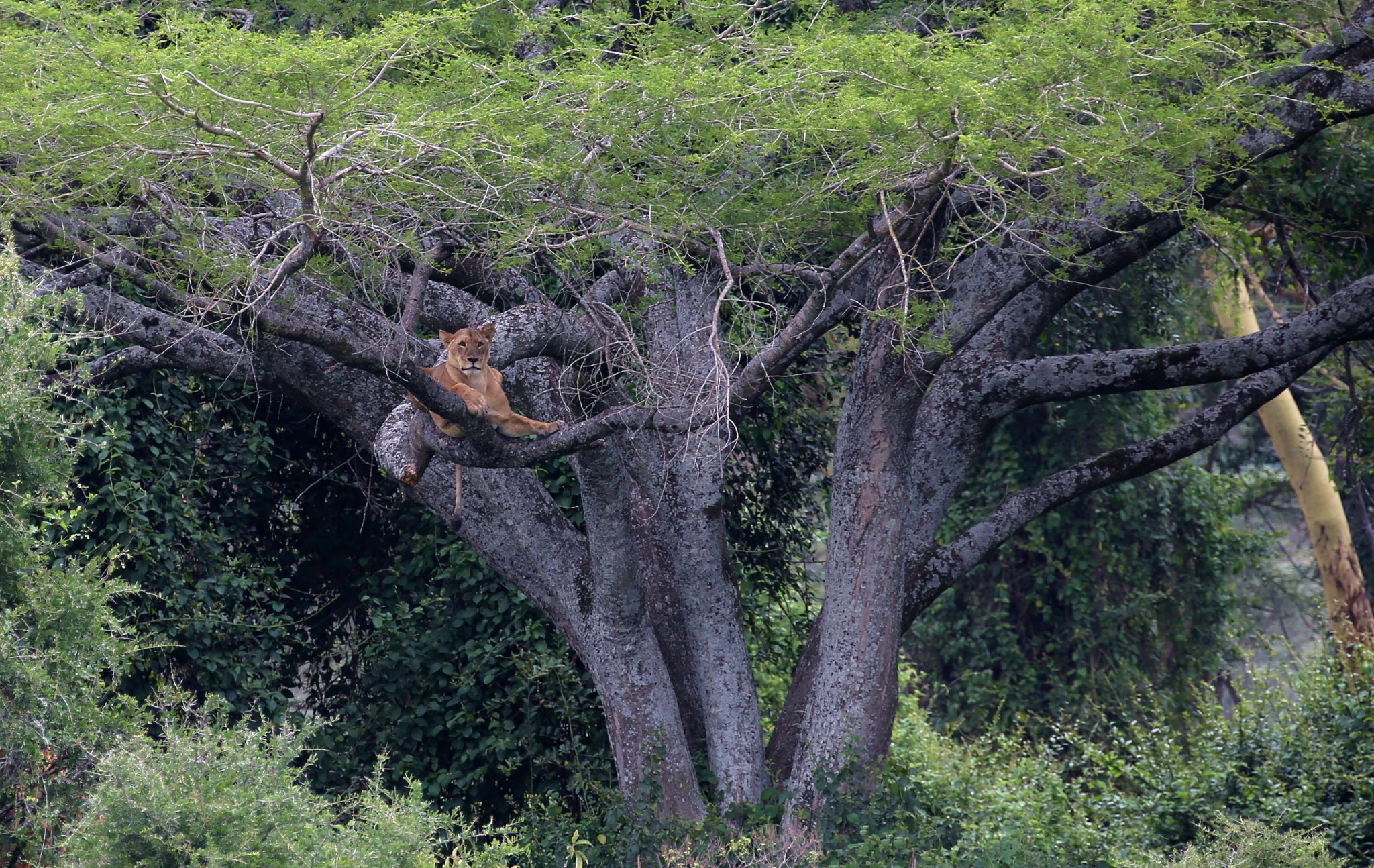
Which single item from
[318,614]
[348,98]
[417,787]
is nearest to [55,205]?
[348,98]

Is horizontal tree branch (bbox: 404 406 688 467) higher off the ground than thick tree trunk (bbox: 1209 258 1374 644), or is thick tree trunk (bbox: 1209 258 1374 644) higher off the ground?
thick tree trunk (bbox: 1209 258 1374 644)

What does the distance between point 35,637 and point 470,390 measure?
2.24 m

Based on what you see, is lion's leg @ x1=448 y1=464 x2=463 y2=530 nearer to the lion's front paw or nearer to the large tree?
the large tree

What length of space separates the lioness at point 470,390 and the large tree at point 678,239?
13 cm

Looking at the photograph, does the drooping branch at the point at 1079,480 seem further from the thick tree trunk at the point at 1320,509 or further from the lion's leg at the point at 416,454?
the thick tree trunk at the point at 1320,509

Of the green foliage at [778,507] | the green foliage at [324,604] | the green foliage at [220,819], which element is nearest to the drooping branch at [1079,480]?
the green foliage at [778,507]

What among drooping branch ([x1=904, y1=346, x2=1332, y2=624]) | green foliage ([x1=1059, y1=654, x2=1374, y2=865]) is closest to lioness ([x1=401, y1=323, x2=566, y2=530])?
drooping branch ([x1=904, y1=346, x2=1332, y2=624])

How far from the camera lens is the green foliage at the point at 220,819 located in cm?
440

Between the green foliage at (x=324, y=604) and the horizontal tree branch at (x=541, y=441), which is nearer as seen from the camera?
the horizontal tree branch at (x=541, y=441)

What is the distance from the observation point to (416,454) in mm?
6023

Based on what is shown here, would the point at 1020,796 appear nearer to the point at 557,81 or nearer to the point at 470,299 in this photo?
the point at 470,299

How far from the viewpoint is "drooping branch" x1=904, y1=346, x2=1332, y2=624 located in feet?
23.3

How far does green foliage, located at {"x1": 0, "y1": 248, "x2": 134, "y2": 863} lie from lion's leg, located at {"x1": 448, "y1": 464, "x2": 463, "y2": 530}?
1.71 metres

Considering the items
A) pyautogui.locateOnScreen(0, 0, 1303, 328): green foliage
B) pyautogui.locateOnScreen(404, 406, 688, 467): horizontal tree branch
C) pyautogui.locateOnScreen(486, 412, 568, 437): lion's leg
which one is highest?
pyautogui.locateOnScreen(0, 0, 1303, 328): green foliage
